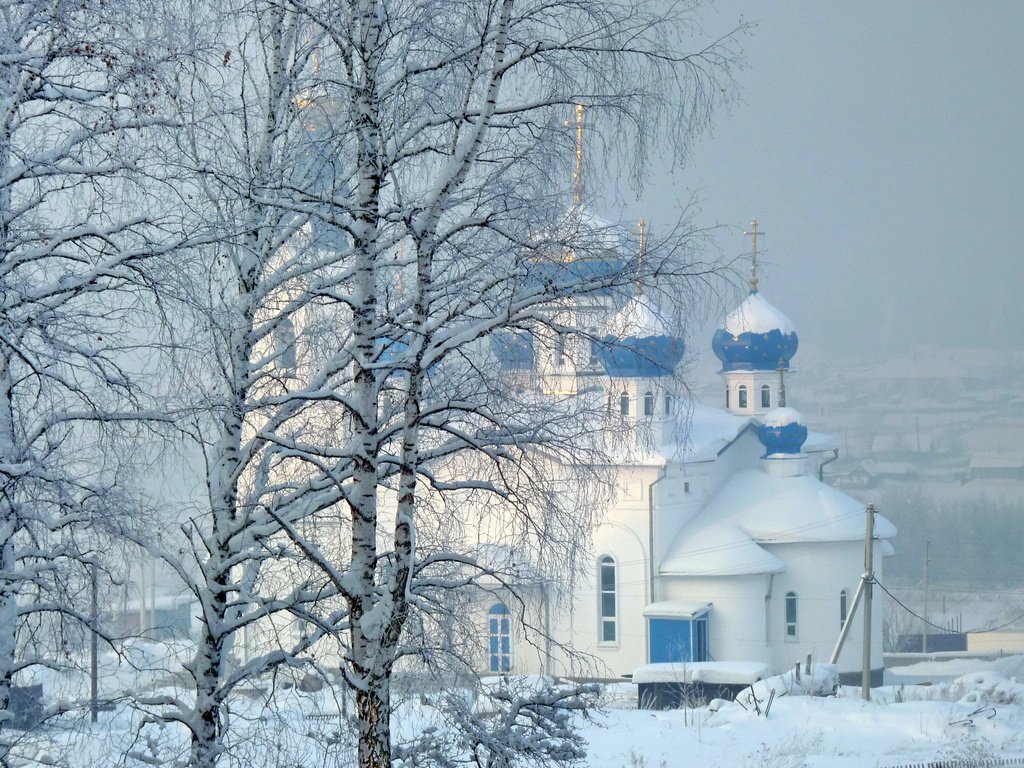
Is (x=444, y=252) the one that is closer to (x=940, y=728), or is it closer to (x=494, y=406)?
(x=494, y=406)

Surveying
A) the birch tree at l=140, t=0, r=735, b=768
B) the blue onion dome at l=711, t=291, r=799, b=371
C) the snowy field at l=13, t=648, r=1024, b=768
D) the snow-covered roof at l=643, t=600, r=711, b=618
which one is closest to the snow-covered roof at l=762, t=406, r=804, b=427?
the blue onion dome at l=711, t=291, r=799, b=371

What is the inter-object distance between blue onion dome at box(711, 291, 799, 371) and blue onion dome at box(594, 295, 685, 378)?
17654mm

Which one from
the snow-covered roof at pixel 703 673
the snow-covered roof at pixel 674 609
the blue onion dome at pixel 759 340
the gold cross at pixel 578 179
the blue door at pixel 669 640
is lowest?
the snow-covered roof at pixel 703 673

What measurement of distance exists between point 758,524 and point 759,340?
11.6ft

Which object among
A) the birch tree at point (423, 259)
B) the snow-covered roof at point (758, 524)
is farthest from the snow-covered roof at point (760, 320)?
the birch tree at point (423, 259)

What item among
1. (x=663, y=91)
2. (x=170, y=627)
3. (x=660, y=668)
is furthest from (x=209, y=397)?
(x=660, y=668)

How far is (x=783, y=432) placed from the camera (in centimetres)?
2183

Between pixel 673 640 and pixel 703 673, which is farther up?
pixel 673 640

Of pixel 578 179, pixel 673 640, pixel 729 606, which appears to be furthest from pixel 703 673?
pixel 578 179

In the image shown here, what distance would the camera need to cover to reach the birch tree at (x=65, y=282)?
14.8 feet

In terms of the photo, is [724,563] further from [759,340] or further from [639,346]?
[639,346]

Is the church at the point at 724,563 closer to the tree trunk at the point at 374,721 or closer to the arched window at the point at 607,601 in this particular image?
the arched window at the point at 607,601

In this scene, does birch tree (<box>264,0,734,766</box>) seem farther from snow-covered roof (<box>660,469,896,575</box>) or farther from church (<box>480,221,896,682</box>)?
snow-covered roof (<box>660,469,896,575</box>)

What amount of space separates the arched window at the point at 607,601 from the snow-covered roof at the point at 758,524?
0.78m
